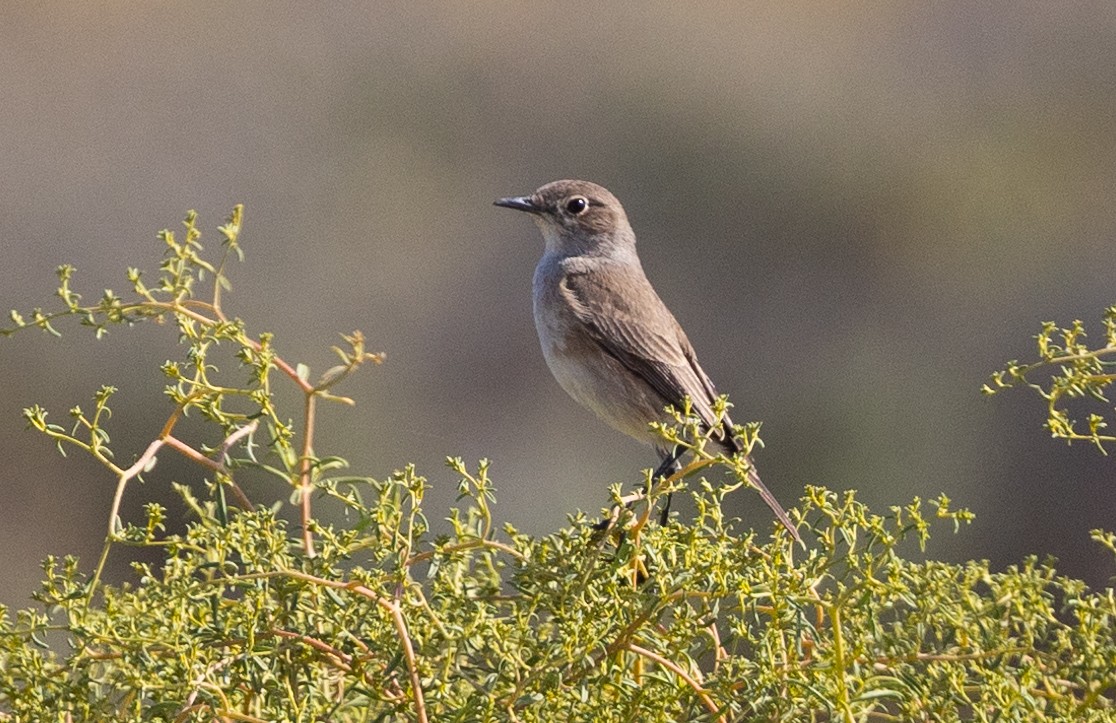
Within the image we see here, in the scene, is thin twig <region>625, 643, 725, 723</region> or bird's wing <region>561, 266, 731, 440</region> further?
bird's wing <region>561, 266, 731, 440</region>

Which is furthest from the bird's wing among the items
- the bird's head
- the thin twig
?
the thin twig

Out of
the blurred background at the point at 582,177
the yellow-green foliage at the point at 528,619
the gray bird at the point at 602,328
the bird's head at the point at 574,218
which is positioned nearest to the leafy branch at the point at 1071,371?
the yellow-green foliage at the point at 528,619

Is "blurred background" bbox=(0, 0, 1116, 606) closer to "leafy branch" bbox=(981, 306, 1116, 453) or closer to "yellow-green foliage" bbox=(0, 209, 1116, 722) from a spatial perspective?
"yellow-green foliage" bbox=(0, 209, 1116, 722)

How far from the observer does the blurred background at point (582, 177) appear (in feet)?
38.7

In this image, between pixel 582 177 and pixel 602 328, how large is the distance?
11115mm

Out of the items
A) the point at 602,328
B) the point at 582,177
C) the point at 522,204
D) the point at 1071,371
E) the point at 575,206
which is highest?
the point at 582,177

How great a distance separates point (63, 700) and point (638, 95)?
1693 centimetres

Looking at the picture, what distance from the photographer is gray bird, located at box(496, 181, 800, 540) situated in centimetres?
516

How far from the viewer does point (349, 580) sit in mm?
2070

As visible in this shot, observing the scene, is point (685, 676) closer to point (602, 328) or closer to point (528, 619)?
point (528, 619)

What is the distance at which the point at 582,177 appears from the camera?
53.5ft

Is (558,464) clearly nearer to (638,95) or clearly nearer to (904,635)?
(638,95)

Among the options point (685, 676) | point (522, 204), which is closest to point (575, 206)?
point (522, 204)

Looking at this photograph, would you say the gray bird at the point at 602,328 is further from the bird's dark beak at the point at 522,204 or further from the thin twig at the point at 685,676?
the thin twig at the point at 685,676
